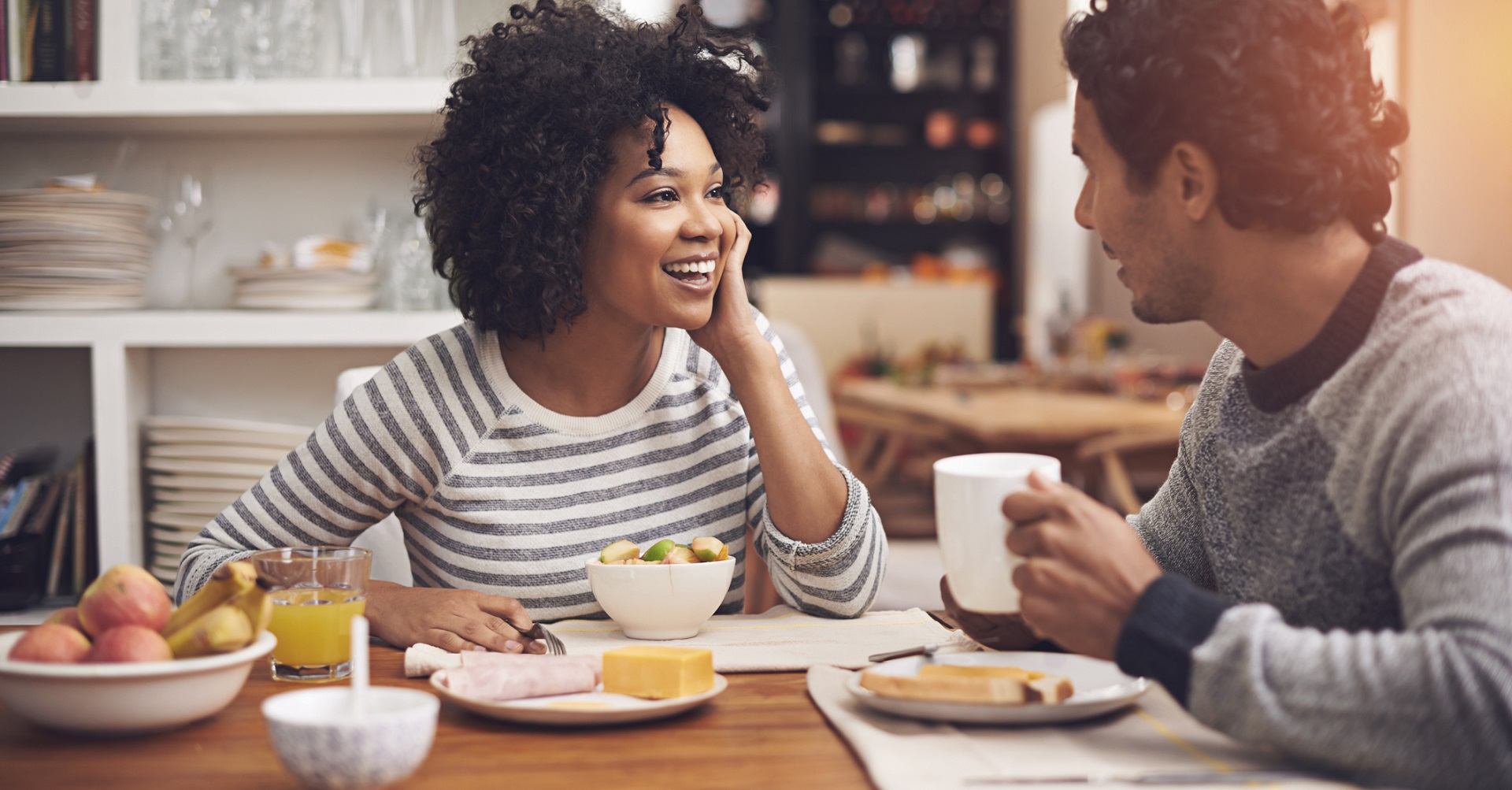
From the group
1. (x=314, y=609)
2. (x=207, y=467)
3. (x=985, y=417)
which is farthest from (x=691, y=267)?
(x=985, y=417)

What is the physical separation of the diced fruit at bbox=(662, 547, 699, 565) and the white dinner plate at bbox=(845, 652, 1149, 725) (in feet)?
0.81

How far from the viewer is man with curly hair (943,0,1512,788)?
783 mm

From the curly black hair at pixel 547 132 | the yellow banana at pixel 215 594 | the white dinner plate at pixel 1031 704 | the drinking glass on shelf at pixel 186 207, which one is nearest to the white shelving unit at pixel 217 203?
the drinking glass on shelf at pixel 186 207

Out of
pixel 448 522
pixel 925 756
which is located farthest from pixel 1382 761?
pixel 448 522

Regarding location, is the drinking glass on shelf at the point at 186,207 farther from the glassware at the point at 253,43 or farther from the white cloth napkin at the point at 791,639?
the white cloth napkin at the point at 791,639

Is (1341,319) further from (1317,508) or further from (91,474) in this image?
(91,474)

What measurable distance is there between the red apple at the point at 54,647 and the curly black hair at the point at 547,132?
27.4 inches

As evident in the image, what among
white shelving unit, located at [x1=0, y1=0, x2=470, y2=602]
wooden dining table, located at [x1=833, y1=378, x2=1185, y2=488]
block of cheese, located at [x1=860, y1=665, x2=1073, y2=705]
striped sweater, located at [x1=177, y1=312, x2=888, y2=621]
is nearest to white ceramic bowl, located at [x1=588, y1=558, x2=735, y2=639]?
striped sweater, located at [x1=177, y1=312, x2=888, y2=621]

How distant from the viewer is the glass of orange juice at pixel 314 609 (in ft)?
3.58

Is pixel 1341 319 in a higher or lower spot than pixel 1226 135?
lower

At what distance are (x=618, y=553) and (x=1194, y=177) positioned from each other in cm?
65

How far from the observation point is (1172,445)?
11.4 feet

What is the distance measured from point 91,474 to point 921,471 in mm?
3612

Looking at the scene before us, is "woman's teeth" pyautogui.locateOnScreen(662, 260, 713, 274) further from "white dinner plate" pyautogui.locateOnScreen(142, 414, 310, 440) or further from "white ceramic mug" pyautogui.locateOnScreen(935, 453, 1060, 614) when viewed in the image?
"white dinner plate" pyautogui.locateOnScreen(142, 414, 310, 440)
